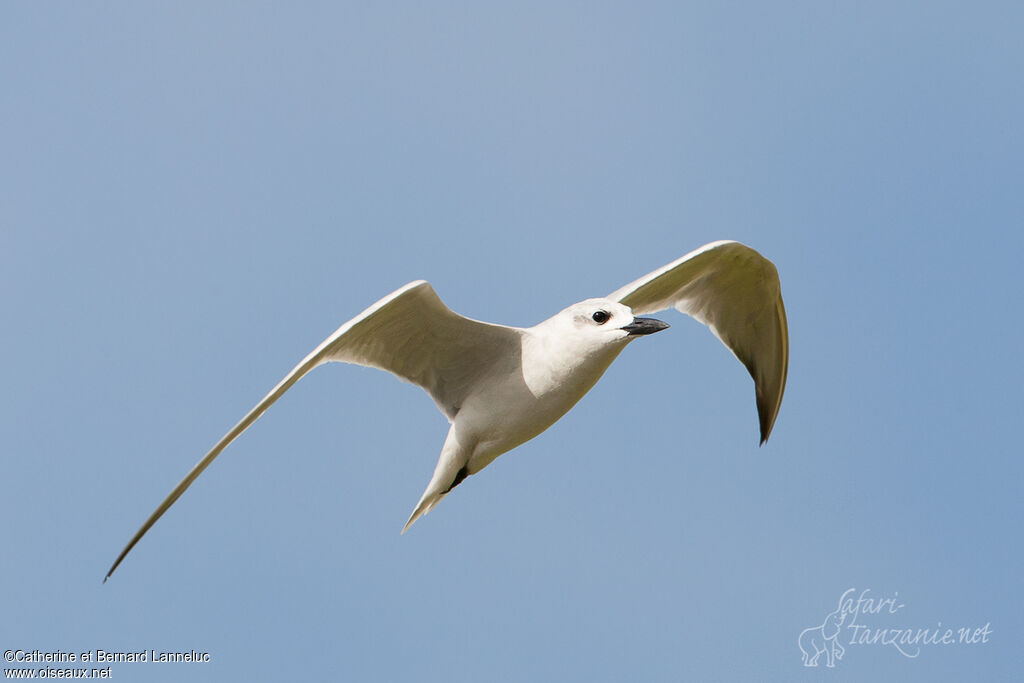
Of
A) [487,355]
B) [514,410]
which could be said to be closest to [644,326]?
[514,410]

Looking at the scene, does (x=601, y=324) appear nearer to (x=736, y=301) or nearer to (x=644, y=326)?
(x=644, y=326)

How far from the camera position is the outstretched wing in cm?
1037

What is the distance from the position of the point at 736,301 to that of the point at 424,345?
11.0 feet

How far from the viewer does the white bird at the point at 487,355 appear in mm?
10195

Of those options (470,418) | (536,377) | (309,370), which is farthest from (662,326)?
(309,370)

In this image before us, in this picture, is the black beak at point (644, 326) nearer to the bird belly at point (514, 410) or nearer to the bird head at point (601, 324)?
the bird head at point (601, 324)

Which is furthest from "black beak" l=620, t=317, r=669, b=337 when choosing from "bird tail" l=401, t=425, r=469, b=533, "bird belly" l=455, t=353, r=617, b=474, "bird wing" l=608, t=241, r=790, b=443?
"bird tail" l=401, t=425, r=469, b=533

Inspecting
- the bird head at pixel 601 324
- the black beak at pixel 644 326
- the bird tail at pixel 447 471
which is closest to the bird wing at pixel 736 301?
the bird head at pixel 601 324

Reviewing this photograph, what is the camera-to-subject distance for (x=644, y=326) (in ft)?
32.8

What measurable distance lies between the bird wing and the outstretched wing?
1348 mm

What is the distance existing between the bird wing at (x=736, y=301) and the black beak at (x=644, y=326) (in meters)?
1.54

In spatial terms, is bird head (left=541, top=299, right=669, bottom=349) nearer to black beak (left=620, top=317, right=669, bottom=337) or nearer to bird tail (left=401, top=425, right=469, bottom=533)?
black beak (left=620, top=317, right=669, bottom=337)

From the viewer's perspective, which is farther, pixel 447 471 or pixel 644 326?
pixel 447 471

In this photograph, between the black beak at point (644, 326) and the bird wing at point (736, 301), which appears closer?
the black beak at point (644, 326)
